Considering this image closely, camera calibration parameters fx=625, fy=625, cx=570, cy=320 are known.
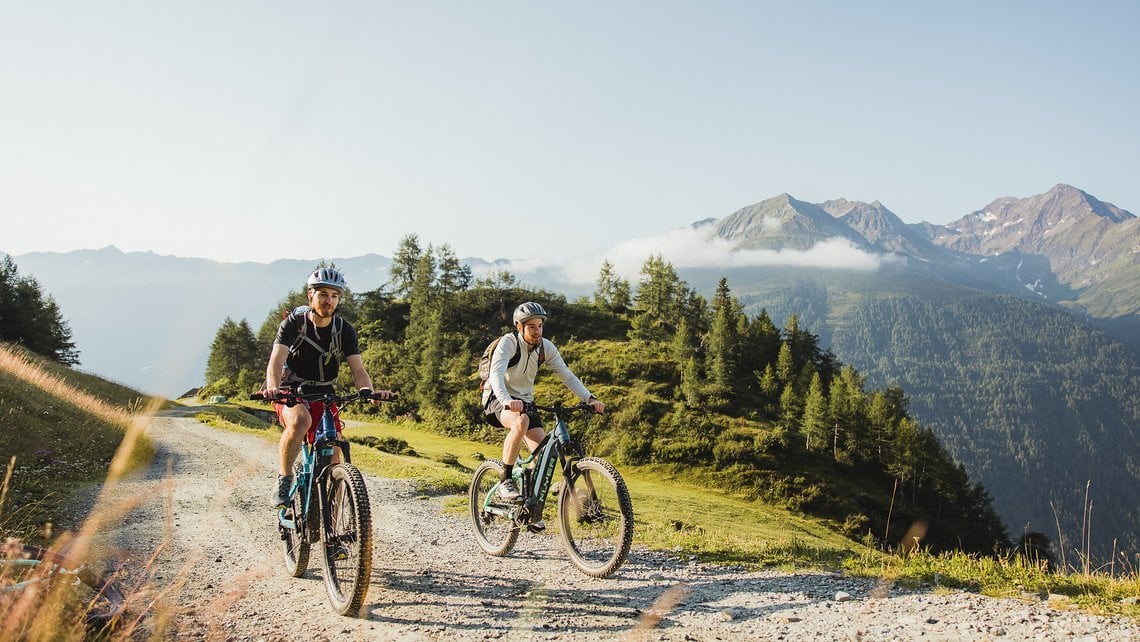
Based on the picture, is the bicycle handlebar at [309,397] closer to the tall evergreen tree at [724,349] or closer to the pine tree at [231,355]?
the tall evergreen tree at [724,349]

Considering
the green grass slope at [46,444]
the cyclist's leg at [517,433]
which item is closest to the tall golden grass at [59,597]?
the green grass slope at [46,444]

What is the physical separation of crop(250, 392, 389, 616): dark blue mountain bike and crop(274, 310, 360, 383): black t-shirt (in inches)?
17.4

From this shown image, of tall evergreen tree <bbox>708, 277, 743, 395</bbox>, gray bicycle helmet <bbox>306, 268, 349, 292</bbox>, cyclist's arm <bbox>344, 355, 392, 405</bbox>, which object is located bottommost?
tall evergreen tree <bbox>708, 277, 743, 395</bbox>

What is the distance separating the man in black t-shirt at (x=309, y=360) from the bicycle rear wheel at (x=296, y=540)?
0.18 metres

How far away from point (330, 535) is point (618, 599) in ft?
10.8

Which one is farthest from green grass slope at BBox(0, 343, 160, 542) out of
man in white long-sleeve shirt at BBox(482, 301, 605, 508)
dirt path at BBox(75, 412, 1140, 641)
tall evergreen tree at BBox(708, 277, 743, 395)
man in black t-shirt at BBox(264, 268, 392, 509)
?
tall evergreen tree at BBox(708, 277, 743, 395)

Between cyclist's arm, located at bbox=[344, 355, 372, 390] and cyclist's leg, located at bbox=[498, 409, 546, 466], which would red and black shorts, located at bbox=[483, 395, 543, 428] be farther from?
cyclist's arm, located at bbox=[344, 355, 372, 390]

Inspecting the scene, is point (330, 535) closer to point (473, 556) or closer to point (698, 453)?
point (473, 556)

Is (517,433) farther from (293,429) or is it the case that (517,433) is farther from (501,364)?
(293,429)

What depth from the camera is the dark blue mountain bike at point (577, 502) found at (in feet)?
25.7

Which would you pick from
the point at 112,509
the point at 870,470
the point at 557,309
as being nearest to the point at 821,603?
the point at 112,509

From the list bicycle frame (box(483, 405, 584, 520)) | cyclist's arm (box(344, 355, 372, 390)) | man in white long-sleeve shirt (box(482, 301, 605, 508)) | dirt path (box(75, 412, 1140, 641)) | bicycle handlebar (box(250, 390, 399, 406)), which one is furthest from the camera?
man in white long-sleeve shirt (box(482, 301, 605, 508))

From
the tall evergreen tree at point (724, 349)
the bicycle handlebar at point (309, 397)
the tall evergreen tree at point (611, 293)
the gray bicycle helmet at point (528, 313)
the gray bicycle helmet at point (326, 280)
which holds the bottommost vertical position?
the tall evergreen tree at point (724, 349)

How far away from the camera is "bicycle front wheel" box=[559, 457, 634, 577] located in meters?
7.81
